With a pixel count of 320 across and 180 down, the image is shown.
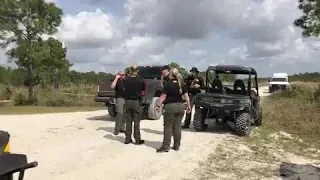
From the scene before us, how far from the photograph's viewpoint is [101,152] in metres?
10.9

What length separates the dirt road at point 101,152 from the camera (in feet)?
29.2

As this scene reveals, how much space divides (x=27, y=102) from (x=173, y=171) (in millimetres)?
25328

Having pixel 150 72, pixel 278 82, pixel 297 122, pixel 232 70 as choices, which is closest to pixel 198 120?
pixel 232 70

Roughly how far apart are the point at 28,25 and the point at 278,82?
2765 centimetres

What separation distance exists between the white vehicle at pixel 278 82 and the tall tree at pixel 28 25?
24.8 metres

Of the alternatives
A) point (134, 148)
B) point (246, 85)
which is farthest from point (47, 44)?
point (134, 148)

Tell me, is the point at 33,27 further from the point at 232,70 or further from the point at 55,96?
the point at 232,70

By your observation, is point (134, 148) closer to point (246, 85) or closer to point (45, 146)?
point (45, 146)

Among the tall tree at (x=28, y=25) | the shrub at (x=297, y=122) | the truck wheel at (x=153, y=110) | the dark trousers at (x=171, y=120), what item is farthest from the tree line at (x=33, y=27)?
the dark trousers at (x=171, y=120)

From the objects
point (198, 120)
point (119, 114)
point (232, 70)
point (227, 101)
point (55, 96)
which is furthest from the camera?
point (55, 96)

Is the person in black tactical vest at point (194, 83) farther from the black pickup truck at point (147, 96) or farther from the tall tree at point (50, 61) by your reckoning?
the tall tree at point (50, 61)

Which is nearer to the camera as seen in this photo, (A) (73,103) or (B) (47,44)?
(A) (73,103)

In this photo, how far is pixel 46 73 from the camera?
38938 mm

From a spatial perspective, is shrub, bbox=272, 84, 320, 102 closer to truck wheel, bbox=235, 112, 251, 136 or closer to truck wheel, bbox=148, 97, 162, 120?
truck wheel, bbox=148, 97, 162, 120
